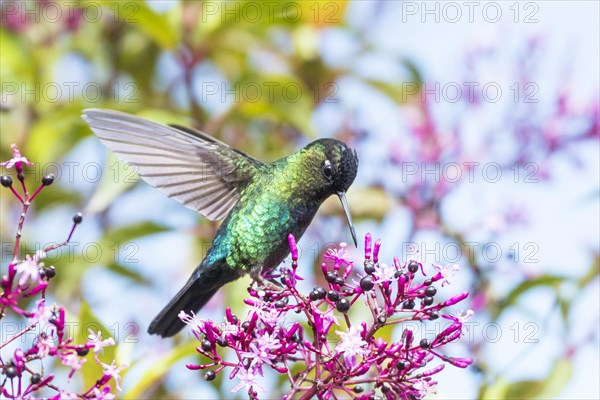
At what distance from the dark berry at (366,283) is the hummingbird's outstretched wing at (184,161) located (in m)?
1.24

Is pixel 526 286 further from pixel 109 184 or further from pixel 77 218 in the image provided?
pixel 77 218

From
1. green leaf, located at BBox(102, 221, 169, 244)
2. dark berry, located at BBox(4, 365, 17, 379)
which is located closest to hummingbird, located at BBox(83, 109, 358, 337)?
green leaf, located at BBox(102, 221, 169, 244)

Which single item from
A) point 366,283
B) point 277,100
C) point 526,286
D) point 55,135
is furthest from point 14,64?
point 366,283

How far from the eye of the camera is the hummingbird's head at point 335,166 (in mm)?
3094

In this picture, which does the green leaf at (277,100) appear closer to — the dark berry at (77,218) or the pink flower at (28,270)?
the dark berry at (77,218)

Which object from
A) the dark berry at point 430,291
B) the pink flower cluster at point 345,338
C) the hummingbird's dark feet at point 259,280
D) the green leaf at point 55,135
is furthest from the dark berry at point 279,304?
the green leaf at point 55,135

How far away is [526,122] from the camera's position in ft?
14.9

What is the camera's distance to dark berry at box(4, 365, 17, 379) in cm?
195

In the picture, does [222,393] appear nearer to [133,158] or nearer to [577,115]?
[133,158]

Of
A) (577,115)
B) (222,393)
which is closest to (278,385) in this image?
(222,393)

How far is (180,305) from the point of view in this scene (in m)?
3.28

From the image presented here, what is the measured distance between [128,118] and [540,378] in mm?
1978

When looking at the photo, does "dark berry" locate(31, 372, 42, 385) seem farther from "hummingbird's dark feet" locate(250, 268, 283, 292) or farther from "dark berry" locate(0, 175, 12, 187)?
"hummingbird's dark feet" locate(250, 268, 283, 292)

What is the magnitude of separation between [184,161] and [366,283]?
1423 millimetres
